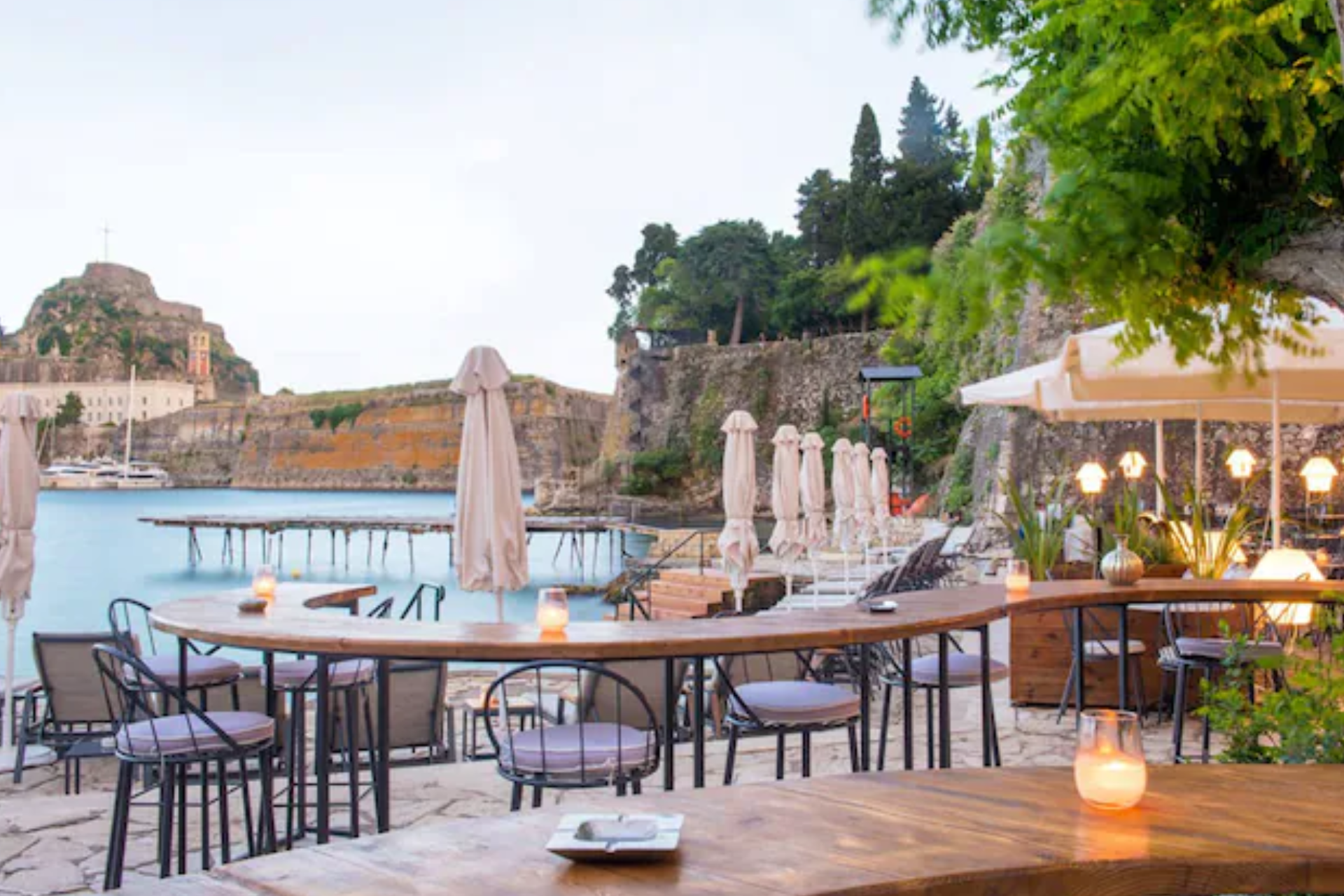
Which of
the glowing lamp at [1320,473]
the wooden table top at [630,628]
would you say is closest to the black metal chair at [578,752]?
the wooden table top at [630,628]

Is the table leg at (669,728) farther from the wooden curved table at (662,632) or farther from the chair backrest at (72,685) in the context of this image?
the chair backrest at (72,685)

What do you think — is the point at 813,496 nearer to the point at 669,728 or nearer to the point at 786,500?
the point at 786,500

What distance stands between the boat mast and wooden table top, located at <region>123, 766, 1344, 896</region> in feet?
249

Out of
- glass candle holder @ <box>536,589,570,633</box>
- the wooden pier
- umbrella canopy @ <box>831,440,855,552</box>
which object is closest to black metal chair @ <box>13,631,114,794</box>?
glass candle holder @ <box>536,589,570,633</box>

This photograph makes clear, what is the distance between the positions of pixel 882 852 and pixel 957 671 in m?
2.82

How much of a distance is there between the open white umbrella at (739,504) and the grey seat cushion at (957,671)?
455 cm

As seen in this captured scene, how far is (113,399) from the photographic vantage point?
71.1 meters

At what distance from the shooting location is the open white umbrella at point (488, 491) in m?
4.61

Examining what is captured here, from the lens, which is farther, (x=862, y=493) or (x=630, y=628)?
(x=862, y=493)

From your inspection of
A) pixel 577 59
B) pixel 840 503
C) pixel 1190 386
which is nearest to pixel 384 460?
pixel 577 59

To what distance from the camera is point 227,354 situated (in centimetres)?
8562

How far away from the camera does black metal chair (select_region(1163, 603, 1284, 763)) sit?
A: 13.4ft

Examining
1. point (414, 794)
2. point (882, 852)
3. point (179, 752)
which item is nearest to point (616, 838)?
point (882, 852)

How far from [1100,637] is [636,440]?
37.1 m
